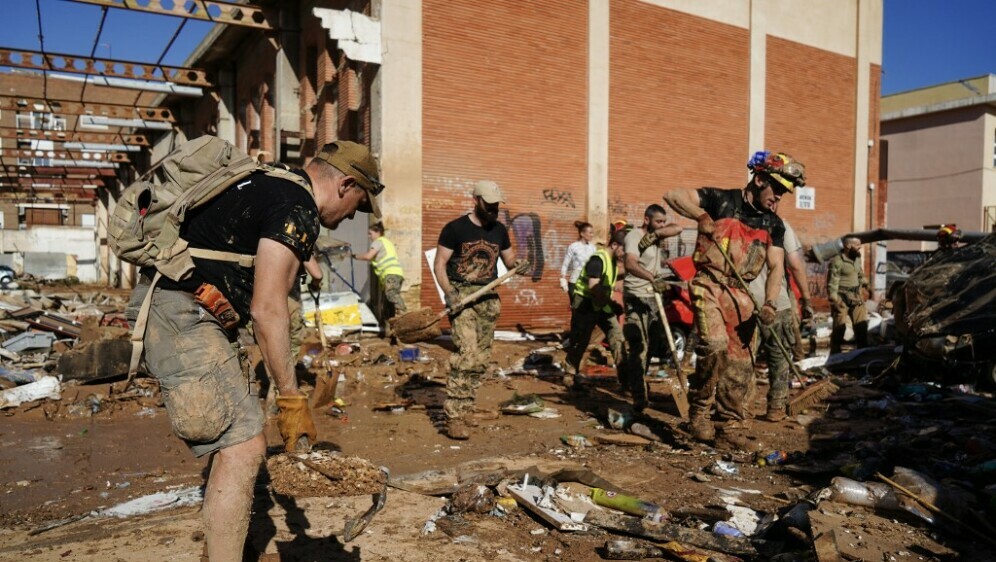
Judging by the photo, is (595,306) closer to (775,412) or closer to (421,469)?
(775,412)

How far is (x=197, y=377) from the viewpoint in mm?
2670

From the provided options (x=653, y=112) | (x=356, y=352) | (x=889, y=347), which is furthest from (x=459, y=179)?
(x=889, y=347)

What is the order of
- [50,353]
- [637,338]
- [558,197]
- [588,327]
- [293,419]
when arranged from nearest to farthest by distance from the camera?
1. [293,419]
2. [637,338]
3. [588,327]
4. [50,353]
5. [558,197]

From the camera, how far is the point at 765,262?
5.92m

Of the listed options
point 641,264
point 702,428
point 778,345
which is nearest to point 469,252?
point 641,264

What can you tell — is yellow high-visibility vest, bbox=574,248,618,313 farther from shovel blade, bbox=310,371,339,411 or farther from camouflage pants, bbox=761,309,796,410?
shovel blade, bbox=310,371,339,411

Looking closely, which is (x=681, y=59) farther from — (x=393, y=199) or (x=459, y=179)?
(x=393, y=199)

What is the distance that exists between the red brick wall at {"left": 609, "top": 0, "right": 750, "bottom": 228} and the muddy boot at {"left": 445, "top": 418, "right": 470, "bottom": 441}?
9.84 metres

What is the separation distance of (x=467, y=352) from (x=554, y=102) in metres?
9.38

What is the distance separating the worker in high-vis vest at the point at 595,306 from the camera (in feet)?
26.0

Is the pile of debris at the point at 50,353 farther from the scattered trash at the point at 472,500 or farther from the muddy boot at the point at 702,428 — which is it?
the muddy boot at the point at 702,428

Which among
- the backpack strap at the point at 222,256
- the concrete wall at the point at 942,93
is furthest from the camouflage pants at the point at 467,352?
the concrete wall at the point at 942,93

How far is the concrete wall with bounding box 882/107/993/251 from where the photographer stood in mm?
27844

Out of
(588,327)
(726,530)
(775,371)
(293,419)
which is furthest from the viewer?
(588,327)
